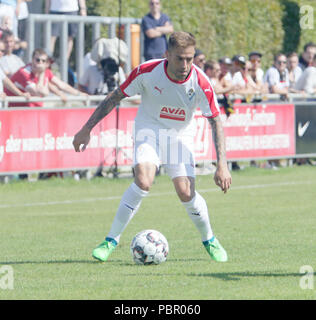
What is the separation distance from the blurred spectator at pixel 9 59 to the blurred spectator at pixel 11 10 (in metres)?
0.86

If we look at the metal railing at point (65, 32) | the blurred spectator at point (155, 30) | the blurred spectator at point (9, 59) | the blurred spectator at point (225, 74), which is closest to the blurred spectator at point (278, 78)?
the blurred spectator at point (225, 74)

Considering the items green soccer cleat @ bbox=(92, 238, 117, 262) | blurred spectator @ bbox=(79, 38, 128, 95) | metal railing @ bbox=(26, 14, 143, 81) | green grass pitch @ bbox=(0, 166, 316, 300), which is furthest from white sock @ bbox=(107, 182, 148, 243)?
metal railing @ bbox=(26, 14, 143, 81)

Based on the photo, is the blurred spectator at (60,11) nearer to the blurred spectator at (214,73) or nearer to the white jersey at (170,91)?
the blurred spectator at (214,73)

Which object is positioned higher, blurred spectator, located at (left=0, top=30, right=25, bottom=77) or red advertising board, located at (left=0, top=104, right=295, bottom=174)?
blurred spectator, located at (left=0, top=30, right=25, bottom=77)

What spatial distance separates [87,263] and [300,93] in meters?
12.3

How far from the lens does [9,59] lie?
1653 centimetres

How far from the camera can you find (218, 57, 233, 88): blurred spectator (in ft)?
60.7

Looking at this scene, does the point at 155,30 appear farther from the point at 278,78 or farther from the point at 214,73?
the point at 278,78

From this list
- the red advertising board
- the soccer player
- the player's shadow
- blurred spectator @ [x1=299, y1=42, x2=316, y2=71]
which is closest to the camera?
the player's shadow

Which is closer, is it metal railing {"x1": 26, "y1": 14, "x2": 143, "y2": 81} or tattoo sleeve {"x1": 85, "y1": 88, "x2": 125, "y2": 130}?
tattoo sleeve {"x1": 85, "y1": 88, "x2": 125, "y2": 130}

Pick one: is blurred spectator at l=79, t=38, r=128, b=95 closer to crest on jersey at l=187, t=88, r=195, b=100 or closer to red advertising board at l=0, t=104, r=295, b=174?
red advertising board at l=0, t=104, r=295, b=174

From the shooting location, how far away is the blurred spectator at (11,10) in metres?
17.1
